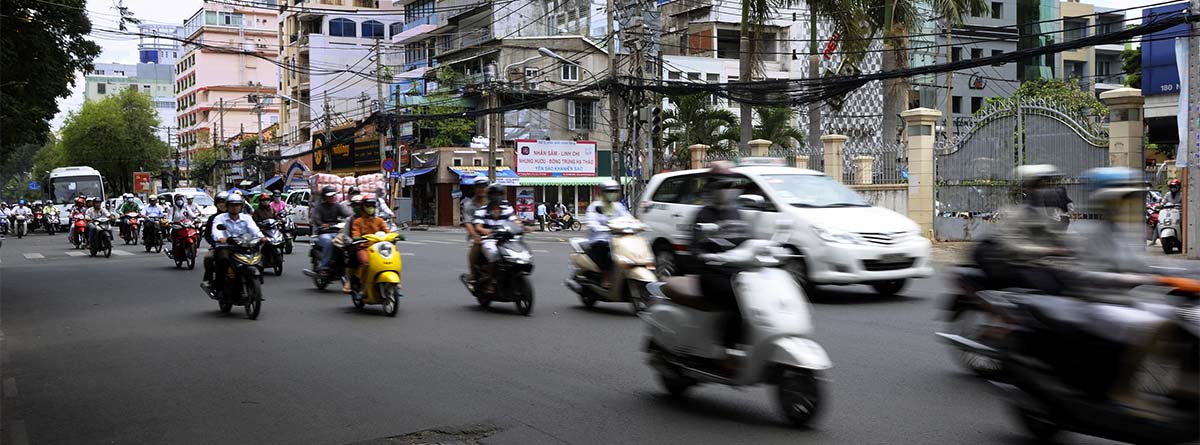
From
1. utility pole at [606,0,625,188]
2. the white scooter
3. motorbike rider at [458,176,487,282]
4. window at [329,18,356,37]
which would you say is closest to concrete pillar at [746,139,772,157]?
utility pole at [606,0,625,188]

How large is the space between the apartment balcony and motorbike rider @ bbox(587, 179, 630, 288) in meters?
50.1

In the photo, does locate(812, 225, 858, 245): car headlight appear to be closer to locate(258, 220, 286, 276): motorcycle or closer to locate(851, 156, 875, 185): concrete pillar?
locate(258, 220, 286, 276): motorcycle

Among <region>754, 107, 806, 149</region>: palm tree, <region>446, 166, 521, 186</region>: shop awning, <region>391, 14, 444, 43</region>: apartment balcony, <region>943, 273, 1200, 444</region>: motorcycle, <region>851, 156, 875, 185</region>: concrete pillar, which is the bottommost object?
<region>943, 273, 1200, 444</region>: motorcycle

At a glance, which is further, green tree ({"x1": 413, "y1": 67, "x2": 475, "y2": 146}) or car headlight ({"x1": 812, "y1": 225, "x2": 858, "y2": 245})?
green tree ({"x1": 413, "y1": 67, "x2": 475, "y2": 146})

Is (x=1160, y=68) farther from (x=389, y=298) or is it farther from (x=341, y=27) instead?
(x=341, y=27)

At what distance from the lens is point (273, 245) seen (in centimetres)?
1759

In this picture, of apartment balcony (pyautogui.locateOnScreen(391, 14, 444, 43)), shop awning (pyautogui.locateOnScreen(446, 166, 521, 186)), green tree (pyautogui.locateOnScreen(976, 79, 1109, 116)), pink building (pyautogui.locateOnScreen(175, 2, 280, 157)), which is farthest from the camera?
pink building (pyautogui.locateOnScreen(175, 2, 280, 157))

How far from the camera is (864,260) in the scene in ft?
38.7

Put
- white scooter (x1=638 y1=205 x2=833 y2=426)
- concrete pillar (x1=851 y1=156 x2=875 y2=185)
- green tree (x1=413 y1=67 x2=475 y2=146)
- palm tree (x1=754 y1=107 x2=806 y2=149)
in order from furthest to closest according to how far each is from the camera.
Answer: green tree (x1=413 y1=67 x2=475 y2=146)
palm tree (x1=754 y1=107 x2=806 y2=149)
concrete pillar (x1=851 y1=156 x2=875 y2=185)
white scooter (x1=638 y1=205 x2=833 y2=426)

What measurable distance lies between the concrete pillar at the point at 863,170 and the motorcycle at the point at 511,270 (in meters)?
14.1

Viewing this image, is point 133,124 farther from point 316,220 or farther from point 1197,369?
point 1197,369

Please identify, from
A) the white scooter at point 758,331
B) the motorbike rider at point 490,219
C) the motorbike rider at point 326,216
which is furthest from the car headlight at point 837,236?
the motorbike rider at point 326,216

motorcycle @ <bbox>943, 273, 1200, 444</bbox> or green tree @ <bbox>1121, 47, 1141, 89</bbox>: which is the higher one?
green tree @ <bbox>1121, 47, 1141, 89</bbox>

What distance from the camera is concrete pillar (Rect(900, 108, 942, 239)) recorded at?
22109 millimetres
